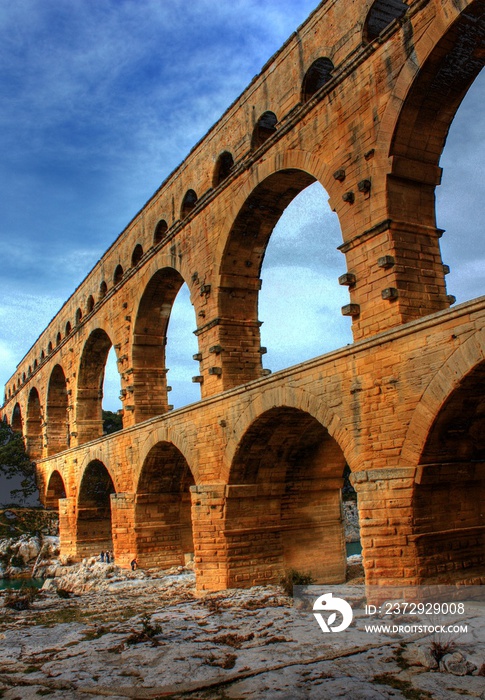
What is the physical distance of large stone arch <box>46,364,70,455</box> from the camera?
30.7 metres

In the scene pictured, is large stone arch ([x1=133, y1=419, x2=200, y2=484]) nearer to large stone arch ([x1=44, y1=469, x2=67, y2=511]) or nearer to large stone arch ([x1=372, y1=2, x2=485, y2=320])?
large stone arch ([x1=372, y1=2, x2=485, y2=320])

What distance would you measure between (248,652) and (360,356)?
4.40m

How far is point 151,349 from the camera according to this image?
1948cm

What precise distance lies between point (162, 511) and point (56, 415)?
1568cm

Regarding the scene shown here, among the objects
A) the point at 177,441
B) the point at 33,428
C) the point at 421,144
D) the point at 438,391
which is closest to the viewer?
the point at 438,391

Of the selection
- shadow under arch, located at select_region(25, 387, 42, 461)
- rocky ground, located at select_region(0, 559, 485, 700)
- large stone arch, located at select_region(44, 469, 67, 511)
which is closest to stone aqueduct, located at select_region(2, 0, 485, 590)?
rocky ground, located at select_region(0, 559, 485, 700)

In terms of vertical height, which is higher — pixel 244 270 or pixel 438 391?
pixel 244 270

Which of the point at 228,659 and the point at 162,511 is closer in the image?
the point at 228,659

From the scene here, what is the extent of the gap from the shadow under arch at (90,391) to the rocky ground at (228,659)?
14.6 m

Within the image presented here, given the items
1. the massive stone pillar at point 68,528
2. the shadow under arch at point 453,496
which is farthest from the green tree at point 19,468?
the shadow under arch at point 453,496

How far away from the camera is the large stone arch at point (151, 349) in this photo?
18938mm

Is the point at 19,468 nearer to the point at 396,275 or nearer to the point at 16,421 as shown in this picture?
the point at 16,421

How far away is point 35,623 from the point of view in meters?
10.5

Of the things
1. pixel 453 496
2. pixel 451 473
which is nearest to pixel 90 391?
pixel 453 496
